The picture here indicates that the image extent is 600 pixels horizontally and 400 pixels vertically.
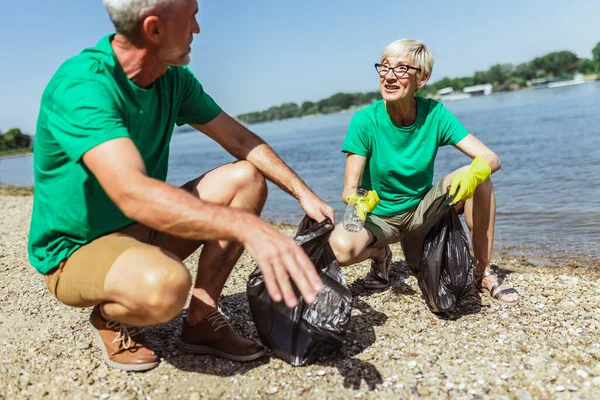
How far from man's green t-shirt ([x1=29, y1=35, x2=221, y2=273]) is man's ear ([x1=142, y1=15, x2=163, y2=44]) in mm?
256

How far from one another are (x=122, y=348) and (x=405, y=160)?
226cm

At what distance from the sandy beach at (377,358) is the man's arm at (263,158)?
Result: 0.85 m

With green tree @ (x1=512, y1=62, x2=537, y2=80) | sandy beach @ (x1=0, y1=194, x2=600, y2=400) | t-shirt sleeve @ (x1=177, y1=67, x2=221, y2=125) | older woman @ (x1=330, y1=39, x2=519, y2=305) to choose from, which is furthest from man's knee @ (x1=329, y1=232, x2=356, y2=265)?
green tree @ (x1=512, y1=62, x2=537, y2=80)

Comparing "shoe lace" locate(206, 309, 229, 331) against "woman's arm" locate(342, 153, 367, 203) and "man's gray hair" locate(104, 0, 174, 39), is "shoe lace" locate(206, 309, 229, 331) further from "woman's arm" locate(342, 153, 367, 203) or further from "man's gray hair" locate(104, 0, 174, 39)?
"man's gray hair" locate(104, 0, 174, 39)

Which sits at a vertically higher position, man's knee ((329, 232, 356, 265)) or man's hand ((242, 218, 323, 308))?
man's hand ((242, 218, 323, 308))

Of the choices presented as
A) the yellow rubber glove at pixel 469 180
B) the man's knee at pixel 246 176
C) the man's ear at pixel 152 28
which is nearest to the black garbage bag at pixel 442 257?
the yellow rubber glove at pixel 469 180

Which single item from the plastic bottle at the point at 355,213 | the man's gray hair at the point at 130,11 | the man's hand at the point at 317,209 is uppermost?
the man's gray hair at the point at 130,11

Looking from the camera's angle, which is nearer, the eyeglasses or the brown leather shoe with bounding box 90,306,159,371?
the brown leather shoe with bounding box 90,306,159,371

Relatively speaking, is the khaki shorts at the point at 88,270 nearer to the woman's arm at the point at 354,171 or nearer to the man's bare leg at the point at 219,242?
the man's bare leg at the point at 219,242

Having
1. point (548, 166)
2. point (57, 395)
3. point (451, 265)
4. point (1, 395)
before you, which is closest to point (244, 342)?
point (57, 395)

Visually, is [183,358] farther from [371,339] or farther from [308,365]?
[371,339]

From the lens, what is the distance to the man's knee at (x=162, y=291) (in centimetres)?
234

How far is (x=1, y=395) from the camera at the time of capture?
2.64 metres

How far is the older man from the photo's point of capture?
203 centimetres
